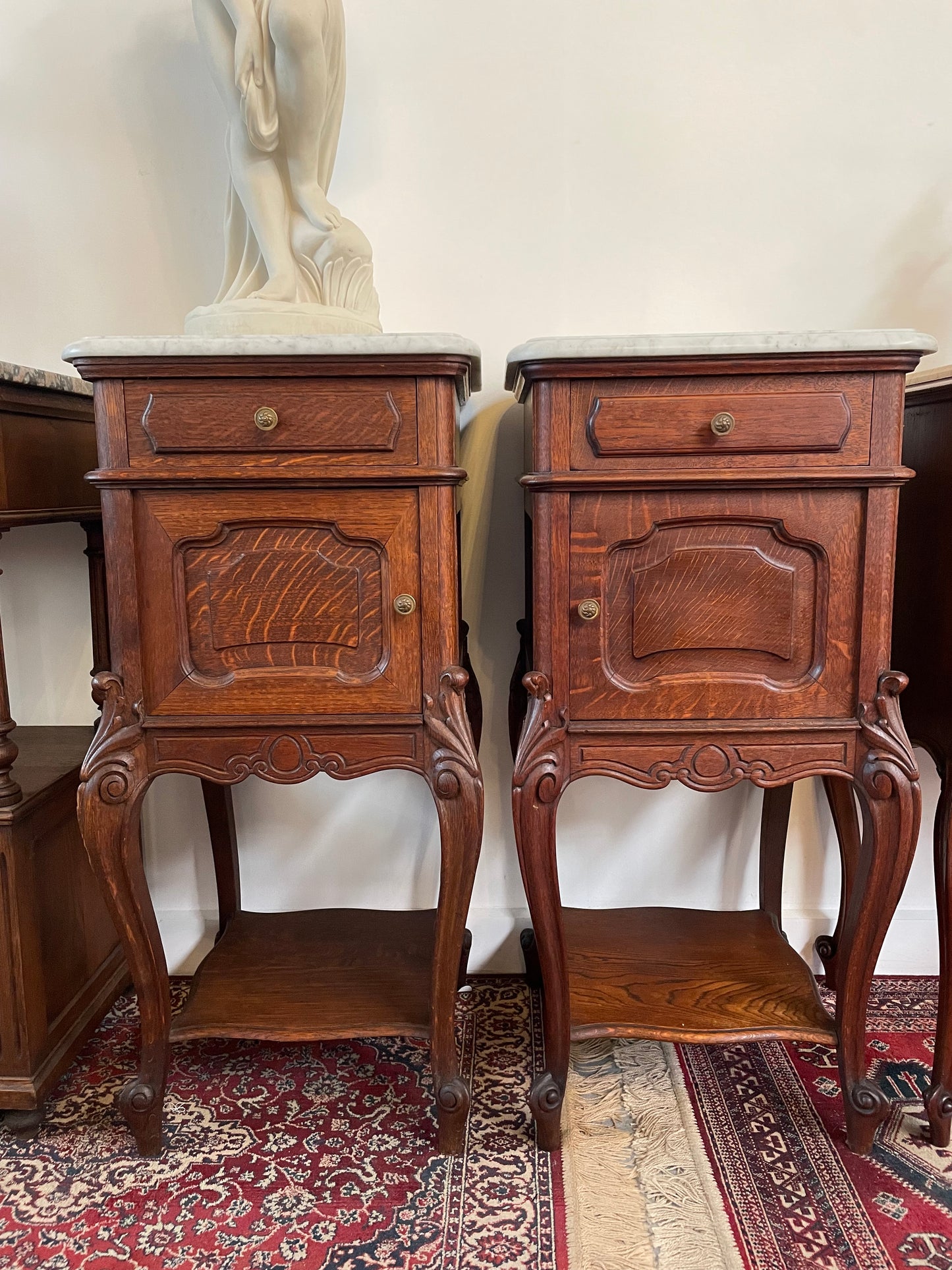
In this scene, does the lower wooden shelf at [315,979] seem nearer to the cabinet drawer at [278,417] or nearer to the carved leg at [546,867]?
the carved leg at [546,867]

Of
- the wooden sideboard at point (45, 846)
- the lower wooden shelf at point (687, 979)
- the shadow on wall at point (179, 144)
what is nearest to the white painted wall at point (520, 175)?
the shadow on wall at point (179, 144)

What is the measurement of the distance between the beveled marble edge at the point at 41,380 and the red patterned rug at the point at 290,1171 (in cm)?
121

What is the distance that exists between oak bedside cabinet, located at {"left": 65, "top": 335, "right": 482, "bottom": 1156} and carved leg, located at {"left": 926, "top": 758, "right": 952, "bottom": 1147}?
74 centimetres

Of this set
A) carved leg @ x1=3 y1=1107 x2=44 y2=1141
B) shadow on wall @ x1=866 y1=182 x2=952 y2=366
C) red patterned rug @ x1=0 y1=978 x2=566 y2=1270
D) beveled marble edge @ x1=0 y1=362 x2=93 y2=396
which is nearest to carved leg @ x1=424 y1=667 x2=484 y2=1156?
red patterned rug @ x1=0 y1=978 x2=566 y2=1270

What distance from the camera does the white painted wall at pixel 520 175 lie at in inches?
62.5

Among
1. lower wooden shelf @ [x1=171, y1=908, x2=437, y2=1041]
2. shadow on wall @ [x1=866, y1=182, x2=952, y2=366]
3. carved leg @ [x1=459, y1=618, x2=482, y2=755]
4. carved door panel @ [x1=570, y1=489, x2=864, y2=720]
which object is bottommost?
lower wooden shelf @ [x1=171, y1=908, x2=437, y2=1041]

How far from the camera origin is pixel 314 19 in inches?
51.6

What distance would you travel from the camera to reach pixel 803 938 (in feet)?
5.98

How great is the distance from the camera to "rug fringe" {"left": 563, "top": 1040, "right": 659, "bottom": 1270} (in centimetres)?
115

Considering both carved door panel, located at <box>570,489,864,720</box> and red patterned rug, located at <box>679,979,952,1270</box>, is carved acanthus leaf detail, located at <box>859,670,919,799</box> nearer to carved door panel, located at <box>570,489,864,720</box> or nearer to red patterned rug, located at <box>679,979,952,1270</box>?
carved door panel, located at <box>570,489,864,720</box>

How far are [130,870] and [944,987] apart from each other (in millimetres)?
1288

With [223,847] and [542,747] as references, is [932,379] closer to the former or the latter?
[542,747]

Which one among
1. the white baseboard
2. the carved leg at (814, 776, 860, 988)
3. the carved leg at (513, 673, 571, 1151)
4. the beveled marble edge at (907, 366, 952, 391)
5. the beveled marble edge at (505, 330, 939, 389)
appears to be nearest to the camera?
the beveled marble edge at (505, 330, 939, 389)

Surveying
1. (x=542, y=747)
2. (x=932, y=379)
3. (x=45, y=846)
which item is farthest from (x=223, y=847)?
(x=932, y=379)
